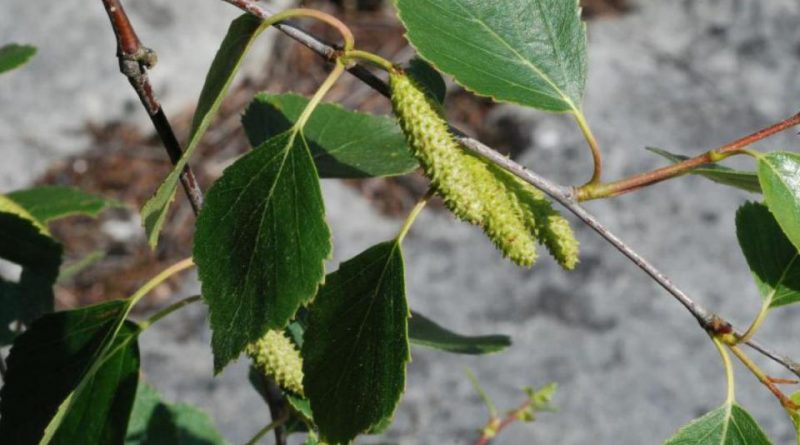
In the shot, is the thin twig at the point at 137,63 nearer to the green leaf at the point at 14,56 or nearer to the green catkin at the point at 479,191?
the green catkin at the point at 479,191

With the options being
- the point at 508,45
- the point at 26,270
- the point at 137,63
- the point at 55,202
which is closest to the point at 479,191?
the point at 508,45

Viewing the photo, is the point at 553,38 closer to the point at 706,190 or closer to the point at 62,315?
the point at 62,315

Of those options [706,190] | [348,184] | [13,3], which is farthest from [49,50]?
[706,190]

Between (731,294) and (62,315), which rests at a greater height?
(62,315)

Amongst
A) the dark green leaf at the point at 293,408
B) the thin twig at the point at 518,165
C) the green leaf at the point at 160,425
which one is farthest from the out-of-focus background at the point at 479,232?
the thin twig at the point at 518,165

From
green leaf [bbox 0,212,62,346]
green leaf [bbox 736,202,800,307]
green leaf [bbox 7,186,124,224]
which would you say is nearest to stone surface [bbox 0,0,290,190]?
green leaf [bbox 7,186,124,224]

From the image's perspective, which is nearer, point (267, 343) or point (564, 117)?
point (267, 343)
